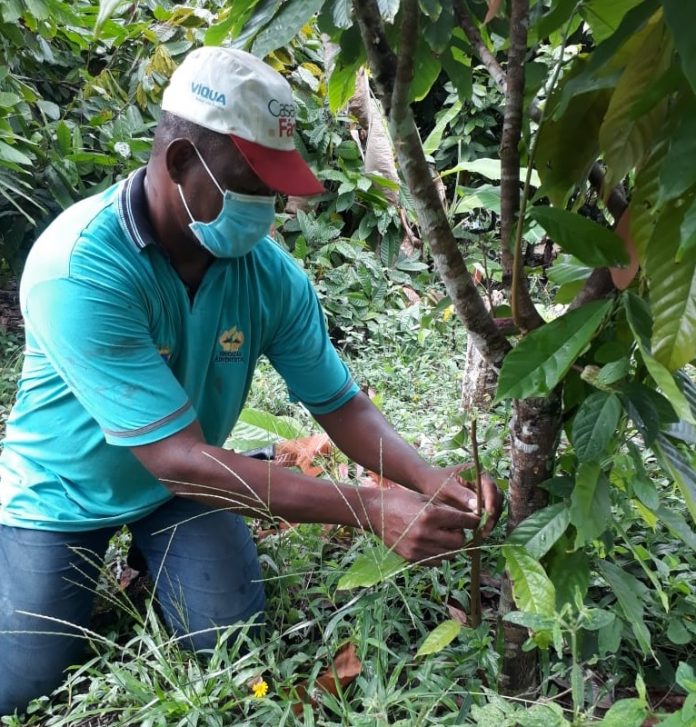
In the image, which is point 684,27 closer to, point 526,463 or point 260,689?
point 526,463

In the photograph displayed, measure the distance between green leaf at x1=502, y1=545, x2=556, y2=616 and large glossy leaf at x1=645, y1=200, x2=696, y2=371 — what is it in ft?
1.17

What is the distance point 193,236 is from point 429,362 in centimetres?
199

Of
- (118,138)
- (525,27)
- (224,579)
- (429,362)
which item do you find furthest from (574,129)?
(118,138)

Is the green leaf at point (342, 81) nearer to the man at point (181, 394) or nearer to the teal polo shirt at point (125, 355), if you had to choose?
the man at point (181, 394)

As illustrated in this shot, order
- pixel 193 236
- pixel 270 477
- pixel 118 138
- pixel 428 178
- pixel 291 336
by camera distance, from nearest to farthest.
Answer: pixel 428 178
pixel 270 477
pixel 193 236
pixel 291 336
pixel 118 138

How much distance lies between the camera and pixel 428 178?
1.04 meters

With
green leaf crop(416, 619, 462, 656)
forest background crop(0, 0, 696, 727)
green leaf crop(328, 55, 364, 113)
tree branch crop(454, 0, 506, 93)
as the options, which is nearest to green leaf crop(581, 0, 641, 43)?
forest background crop(0, 0, 696, 727)

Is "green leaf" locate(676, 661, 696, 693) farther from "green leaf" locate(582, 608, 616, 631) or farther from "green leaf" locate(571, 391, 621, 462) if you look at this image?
"green leaf" locate(571, 391, 621, 462)

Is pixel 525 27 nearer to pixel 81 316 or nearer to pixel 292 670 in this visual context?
pixel 81 316

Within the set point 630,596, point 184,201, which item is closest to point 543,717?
point 630,596

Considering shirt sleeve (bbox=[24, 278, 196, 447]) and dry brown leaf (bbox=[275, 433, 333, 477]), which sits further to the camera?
dry brown leaf (bbox=[275, 433, 333, 477])

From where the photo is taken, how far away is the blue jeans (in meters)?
1.51

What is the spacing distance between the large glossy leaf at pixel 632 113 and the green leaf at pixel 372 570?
0.65m

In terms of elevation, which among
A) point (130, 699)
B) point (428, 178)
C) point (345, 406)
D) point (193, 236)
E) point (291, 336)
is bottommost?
point (130, 699)
